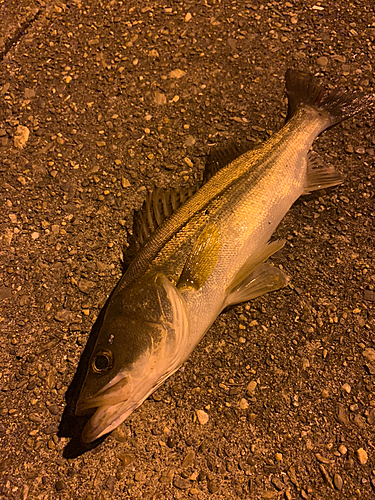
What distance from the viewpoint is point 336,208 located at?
8.50 ft

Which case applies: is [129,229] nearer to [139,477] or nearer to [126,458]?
[126,458]

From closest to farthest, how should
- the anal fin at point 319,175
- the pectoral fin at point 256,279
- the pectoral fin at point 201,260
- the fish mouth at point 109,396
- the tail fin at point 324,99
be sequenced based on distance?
the fish mouth at point 109,396 → the pectoral fin at point 201,260 → the pectoral fin at point 256,279 → the anal fin at point 319,175 → the tail fin at point 324,99

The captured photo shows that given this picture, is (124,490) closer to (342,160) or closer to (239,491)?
(239,491)

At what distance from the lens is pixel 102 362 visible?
1749 millimetres

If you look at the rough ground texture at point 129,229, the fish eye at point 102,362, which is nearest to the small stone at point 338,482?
the rough ground texture at point 129,229

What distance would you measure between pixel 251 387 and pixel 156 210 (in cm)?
133

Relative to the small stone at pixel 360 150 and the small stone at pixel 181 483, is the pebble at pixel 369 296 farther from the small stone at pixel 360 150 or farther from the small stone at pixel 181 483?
the small stone at pixel 181 483

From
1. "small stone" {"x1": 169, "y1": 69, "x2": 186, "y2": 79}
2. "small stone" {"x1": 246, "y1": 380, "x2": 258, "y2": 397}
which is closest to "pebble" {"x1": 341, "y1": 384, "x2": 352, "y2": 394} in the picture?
"small stone" {"x1": 246, "y1": 380, "x2": 258, "y2": 397}

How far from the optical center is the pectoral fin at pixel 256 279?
2.17 m

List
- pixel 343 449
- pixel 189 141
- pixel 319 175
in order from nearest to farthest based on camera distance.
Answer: pixel 343 449 < pixel 319 175 < pixel 189 141

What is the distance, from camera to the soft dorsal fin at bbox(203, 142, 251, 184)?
2521mm

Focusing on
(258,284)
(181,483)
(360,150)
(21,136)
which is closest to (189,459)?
(181,483)

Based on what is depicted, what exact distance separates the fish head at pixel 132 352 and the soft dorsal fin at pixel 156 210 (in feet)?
1.45

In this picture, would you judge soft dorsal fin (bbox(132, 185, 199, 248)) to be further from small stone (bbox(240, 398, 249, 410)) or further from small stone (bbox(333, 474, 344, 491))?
small stone (bbox(333, 474, 344, 491))
